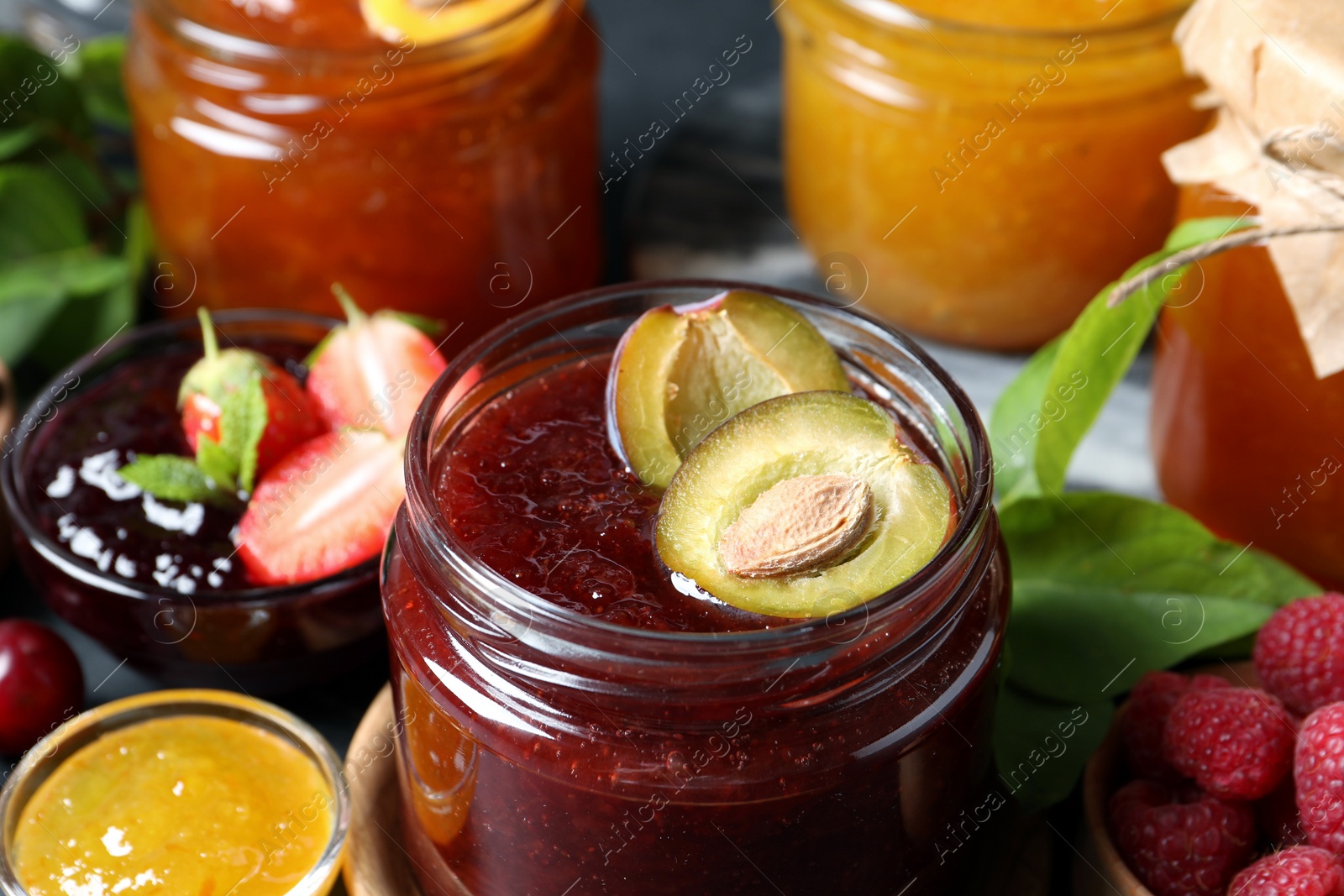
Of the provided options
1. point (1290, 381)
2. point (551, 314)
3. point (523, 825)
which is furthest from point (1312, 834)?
point (551, 314)

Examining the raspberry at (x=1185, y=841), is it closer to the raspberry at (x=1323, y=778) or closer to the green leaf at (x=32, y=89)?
the raspberry at (x=1323, y=778)

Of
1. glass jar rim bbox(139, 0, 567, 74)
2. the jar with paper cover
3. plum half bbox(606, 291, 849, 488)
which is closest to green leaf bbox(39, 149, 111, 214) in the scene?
glass jar rim bbox(139, 0, 567, 74)

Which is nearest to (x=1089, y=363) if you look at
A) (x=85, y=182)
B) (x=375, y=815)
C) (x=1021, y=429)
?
(x=1021, y=429)

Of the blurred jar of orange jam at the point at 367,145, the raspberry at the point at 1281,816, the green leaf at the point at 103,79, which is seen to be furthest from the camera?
the green leaf at the point at 103,79

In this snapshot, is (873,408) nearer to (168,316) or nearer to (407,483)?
(407,483)

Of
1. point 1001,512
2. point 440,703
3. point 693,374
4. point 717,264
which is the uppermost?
point 693,374

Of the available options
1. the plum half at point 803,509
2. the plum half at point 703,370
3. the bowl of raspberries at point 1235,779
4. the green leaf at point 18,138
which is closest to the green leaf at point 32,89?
the green leaf at point 18,138
